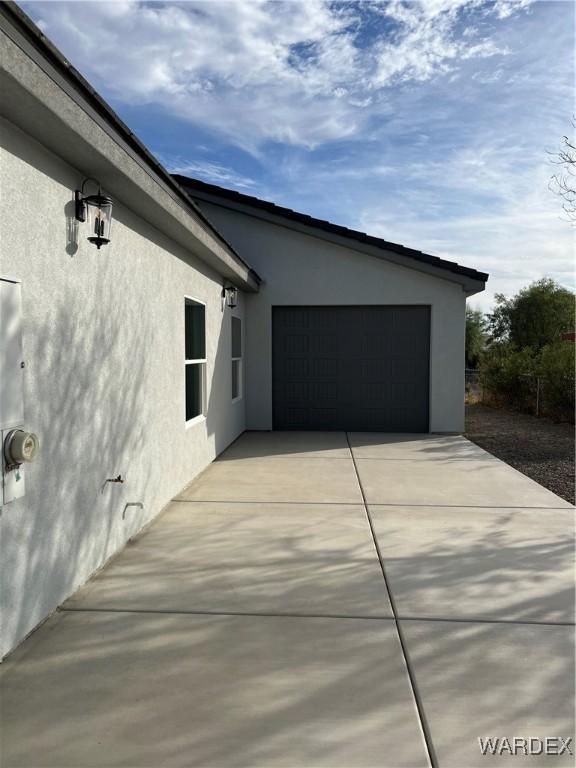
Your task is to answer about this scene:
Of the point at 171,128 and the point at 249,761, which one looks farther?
the point at 171,128

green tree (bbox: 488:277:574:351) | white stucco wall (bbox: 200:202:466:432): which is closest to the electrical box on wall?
white stucco wall (bbox: 200:202:466:432)

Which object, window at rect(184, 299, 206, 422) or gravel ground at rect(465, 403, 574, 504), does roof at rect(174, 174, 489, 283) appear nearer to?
gravel ground at rect(465, 403, 574, 504)

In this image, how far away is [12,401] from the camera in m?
2.77

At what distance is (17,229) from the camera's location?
2873 mm

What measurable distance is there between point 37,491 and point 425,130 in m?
8.71

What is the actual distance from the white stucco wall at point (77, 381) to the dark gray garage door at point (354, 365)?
5.40 meters

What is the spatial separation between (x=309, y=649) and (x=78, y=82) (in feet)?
11.3

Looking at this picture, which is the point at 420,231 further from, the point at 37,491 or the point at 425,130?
the point at 37,491

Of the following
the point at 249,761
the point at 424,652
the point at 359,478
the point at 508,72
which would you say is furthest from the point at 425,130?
the point at 249,761

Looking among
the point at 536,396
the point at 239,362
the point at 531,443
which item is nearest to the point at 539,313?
the point at 536,396

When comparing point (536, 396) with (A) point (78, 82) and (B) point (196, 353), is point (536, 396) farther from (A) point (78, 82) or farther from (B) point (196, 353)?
(A) point (78, 82)

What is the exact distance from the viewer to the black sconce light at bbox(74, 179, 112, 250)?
3617mm

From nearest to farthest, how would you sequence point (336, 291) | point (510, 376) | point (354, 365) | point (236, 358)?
point (236, 358)
point (336, 291)
point (354, 365)
point (510, 376)

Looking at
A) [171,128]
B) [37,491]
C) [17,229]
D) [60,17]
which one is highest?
[171,128]
